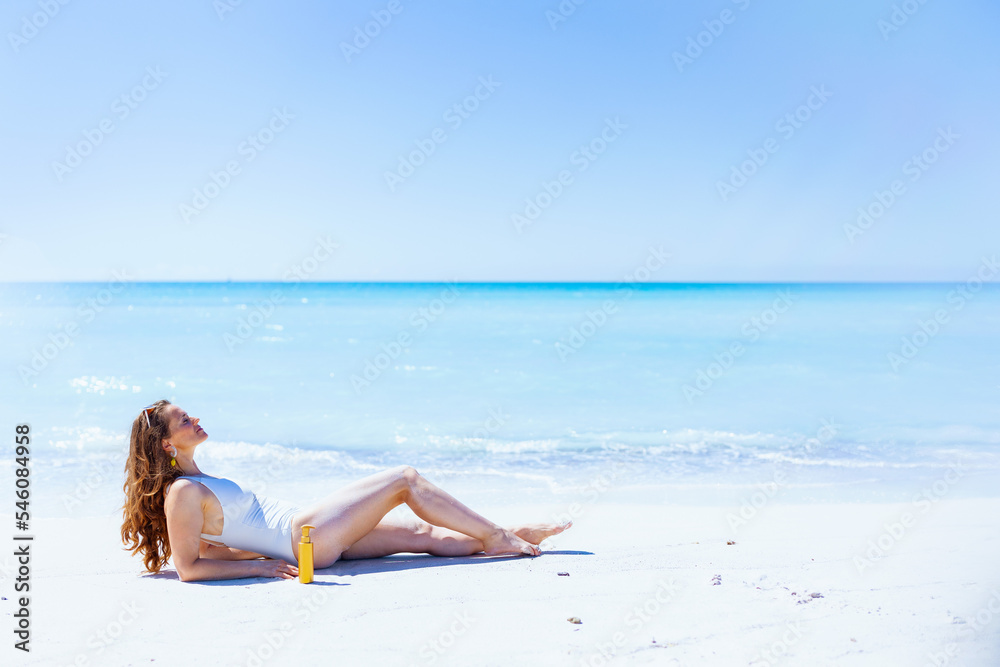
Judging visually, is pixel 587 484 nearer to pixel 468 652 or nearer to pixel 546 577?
pixel 546 577

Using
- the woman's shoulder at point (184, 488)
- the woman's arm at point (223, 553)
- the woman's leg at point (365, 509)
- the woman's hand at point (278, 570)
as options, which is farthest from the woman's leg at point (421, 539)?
the woman's shoulder at point (184, 488)

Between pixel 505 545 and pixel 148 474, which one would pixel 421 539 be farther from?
pixel 148 474

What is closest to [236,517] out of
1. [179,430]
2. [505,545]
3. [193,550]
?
[193,550]

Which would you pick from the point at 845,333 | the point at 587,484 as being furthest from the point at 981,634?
the point at 845,333

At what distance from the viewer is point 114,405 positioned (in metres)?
12.7

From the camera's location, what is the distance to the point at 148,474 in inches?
165

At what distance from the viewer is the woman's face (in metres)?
4.18

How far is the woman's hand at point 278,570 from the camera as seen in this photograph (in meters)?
4.27

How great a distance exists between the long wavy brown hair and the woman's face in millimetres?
29

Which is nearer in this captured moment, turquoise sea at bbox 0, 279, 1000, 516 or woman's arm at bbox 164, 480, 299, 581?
woman's arm at bbox 164, 480, 299, 581

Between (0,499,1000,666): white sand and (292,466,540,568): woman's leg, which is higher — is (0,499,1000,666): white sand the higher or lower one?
the lower one

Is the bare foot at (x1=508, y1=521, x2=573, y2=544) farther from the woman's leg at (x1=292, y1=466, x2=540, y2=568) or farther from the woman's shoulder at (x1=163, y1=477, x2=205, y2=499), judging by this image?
the woman's shoulder at (x1=163, y1=477, x2=205, y2=499)

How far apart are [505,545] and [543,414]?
7.26 metres

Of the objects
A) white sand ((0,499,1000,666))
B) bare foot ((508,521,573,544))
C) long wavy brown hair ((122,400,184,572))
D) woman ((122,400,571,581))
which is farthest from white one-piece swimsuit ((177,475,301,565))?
bare foot ((508,521,573,544))
